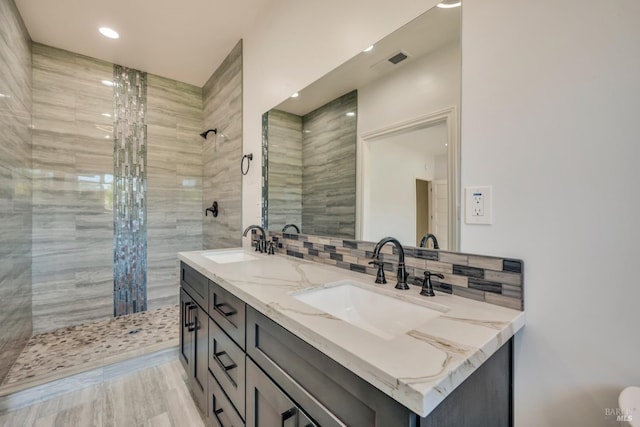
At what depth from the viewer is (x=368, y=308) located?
1.04 metres

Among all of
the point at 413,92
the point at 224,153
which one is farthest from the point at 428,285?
the point at 224,153

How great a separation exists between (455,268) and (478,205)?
232 millimetres

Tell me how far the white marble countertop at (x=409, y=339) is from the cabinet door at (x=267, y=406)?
213mm

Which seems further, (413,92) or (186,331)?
(186,331)

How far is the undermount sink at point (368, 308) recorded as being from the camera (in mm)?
888

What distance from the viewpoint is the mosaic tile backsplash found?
0.82 meters

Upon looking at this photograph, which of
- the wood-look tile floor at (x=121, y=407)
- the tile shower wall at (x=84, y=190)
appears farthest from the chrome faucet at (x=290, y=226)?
the tile shower wall at (x=84, y=190)

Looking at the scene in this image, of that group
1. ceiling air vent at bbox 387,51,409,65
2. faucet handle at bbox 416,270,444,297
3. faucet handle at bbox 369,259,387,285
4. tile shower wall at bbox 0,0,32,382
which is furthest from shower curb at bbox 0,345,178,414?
ceiling air vent at bbox 387,51,409,65

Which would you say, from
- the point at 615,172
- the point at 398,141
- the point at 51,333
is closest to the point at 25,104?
the point at 51,333

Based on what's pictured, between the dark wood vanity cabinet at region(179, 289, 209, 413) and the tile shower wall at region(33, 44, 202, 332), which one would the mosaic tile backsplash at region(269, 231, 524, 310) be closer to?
the dark wood vanity cabinet at region(179, 289, 209, 413)

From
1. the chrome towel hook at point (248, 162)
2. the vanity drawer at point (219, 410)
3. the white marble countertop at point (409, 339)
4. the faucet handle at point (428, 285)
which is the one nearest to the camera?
the white marble countertop at point (409, 339)

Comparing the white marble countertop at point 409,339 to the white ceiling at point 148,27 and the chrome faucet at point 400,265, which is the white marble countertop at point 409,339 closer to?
the chrome faucet at point 400,265

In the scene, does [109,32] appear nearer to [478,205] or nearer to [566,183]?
[478,205]

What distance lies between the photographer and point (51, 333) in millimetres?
2410
